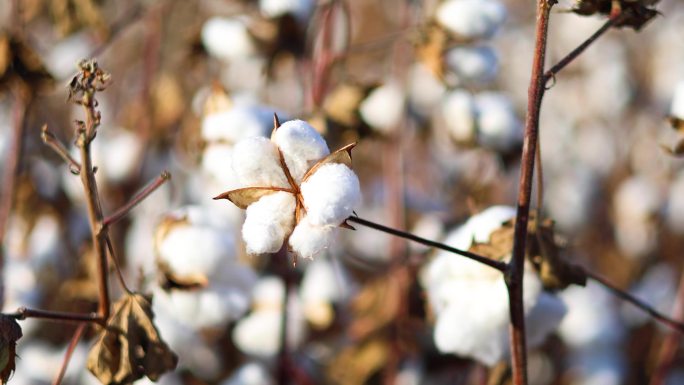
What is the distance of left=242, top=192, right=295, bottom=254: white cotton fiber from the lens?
3.28 feet

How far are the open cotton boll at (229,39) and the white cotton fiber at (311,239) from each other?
38.5 inches

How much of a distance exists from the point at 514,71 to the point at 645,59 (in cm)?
61

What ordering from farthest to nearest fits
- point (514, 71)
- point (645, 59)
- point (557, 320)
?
point (514, 71), point (645, 59), point (557, 320)

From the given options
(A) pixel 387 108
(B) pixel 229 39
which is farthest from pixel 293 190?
(A) pixel 387 108

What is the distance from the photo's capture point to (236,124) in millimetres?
1595

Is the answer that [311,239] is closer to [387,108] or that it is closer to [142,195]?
[142,195]

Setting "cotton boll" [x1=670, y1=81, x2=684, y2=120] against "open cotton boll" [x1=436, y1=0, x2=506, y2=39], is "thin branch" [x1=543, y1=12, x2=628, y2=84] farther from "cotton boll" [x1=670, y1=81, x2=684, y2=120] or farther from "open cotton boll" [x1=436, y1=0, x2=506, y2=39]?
"open cotton boll" [x1=436, y1=0, x2=506, y2=39]

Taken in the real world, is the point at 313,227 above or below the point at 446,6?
below

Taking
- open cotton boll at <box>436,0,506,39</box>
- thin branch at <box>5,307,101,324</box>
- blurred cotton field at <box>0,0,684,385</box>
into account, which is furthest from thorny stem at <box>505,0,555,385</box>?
open cotton boll at <box>436,0,506,39</box>

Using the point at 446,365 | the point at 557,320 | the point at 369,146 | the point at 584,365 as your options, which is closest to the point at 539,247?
the point at 557,320

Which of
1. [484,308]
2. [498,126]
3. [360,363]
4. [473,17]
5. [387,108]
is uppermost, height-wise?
[387,108]

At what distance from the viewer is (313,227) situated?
0.99 meters

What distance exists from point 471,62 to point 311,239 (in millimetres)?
902

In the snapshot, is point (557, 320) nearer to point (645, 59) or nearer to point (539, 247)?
point (539, 247)
